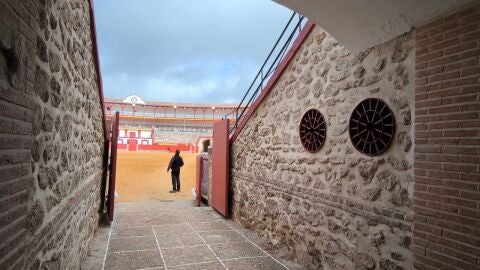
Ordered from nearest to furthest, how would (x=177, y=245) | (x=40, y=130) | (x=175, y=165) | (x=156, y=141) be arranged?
(x=40, y=130), (x=177, y=245), (x=175, y=165), (x=156, y=141)

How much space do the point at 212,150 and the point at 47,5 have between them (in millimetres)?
7803

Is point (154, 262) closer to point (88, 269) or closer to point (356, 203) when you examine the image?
point (88, 269)

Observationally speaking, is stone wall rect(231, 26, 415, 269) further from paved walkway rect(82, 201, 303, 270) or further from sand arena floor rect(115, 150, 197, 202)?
sand arena floor rect(115, 150, 197, 202)

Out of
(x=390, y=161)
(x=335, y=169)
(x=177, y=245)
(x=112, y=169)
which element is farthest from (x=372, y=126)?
(x=112, y=169)

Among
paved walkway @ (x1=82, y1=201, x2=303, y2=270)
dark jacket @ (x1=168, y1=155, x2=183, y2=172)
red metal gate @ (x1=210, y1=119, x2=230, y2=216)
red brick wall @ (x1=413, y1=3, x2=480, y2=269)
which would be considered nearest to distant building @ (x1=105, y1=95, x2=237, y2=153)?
dark jacket @ (x1=168, y1=155, x2=183, y2=172)

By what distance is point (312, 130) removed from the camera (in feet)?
15.7

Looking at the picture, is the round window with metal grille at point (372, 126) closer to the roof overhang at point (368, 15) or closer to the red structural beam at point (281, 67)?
the roof overhang at point (368, 15)

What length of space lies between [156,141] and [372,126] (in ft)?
129

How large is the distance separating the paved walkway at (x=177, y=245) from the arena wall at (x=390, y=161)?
0.70 metres

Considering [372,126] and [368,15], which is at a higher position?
[368,15]

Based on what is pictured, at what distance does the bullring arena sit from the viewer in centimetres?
1611

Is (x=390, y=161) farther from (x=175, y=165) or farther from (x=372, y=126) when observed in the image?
(x=175, y=165)

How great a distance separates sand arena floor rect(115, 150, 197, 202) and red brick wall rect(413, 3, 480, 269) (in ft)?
34.1

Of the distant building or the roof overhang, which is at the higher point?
the distant building
